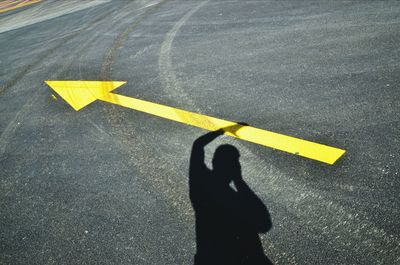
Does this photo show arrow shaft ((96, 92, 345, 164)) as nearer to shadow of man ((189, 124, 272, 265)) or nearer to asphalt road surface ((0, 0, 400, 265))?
asphalt road surface ((0, 0, 400, 265))

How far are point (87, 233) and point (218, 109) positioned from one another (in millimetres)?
2186

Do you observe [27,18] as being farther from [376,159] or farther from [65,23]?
[376,159]

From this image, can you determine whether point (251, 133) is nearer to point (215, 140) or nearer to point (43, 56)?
point (215, 140)

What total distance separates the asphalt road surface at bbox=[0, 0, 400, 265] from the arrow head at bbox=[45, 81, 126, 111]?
0.18m

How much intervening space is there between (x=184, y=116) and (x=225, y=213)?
172cm

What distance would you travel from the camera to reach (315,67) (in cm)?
469

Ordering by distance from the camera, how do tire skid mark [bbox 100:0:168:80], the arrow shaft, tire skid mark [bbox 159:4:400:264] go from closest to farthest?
tire skid mark [bbox 159:4:400:264] → the arrow shaft → tire skid mark [bbox 100:0:168:80]

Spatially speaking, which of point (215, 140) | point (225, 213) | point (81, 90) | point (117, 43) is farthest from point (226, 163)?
point (117, 43)

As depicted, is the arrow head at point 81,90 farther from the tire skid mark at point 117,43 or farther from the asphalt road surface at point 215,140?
the tire skid mark at point 117,43

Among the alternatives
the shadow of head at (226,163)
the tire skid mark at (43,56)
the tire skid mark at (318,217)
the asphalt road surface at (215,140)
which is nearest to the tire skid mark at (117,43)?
the asphalt road surface at (215,140)

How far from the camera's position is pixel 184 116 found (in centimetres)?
428

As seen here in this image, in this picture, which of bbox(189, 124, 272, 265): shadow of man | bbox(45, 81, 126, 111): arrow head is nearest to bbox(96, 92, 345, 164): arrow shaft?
bbox(189, 124, 272, 265): shadow of man

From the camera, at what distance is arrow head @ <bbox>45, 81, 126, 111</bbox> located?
17.4 ft

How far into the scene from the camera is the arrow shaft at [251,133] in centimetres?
323
